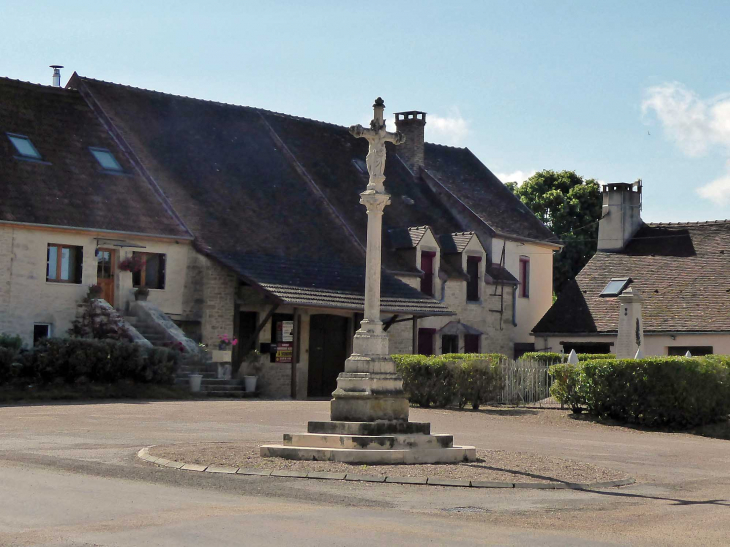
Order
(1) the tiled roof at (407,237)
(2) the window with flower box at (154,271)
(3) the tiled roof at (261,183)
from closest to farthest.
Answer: (2) the window with flower box at (154,271) < (3) the tiled roof at (261,183) < (1) the tiled roof at (407,237)

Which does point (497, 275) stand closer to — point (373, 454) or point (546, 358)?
point (546, 358)

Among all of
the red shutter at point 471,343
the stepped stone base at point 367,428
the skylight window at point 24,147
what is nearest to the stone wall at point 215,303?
the skylight window at point 24,147

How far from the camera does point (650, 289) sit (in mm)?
40031

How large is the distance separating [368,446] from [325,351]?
68.3 feet

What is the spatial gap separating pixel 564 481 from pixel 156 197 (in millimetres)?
22071

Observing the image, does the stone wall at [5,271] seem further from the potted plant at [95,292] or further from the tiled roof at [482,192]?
the tiled roof at [482,192]

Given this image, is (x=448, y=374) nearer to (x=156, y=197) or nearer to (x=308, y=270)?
(x=308, y=270)

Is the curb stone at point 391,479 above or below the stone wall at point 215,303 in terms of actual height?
below

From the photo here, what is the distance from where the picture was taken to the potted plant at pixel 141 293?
31094 millimetres

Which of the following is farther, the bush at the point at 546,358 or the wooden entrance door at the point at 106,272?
the wooden entrance door at the point at 106,272

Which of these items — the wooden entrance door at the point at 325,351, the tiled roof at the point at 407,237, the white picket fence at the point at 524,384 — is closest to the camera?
the white picket fence at the point at 524,384

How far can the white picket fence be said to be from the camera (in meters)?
26.7

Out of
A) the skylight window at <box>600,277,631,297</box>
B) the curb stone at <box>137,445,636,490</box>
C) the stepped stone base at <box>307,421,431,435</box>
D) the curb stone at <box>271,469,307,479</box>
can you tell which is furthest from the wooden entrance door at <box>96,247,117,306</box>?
the curb stone at <box>271,469,307,479</box>

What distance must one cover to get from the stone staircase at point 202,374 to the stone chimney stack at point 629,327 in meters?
9.70
